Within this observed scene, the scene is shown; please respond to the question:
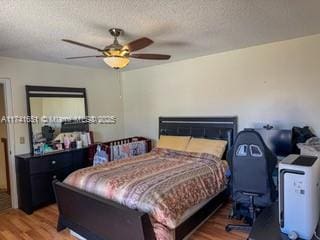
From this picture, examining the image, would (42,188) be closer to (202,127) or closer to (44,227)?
(44,227)

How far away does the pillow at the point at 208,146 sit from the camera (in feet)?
12.2

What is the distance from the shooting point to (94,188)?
2.74m

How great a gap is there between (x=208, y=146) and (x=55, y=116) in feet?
9.04

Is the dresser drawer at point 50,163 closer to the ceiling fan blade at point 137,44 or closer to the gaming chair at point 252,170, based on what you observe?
the ceiling fan blade at point 137,44

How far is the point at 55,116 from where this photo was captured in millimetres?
4348

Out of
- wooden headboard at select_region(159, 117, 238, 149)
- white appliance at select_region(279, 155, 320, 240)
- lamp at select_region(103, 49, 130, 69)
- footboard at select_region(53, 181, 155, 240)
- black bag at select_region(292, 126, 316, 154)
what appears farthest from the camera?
wooden headboard at select_region(159, 117, 238, 149)

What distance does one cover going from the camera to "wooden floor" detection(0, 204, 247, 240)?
9.30 ft

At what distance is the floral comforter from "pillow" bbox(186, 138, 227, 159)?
0.35 feet

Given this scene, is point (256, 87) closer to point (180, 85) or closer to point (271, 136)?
point (271, 136)

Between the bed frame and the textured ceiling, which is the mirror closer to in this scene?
the textured ceiling

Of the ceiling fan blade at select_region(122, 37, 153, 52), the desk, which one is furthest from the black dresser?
the desk

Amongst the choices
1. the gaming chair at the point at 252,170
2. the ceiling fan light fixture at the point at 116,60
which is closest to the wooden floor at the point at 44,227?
the gaming chair at the point at 252,170

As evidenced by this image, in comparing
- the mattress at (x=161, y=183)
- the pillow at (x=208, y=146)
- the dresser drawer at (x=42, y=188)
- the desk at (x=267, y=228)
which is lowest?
the dresser drawer at (x=42, y=188)

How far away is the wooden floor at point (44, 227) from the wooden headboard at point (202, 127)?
44.5 inches
